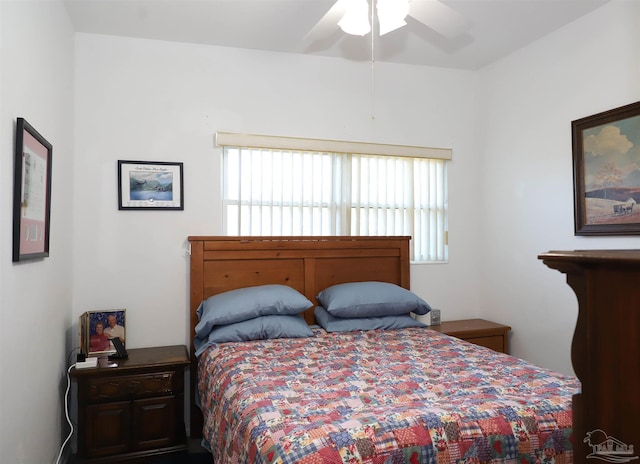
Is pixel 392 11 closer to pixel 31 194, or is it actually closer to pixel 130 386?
pixel 31 194

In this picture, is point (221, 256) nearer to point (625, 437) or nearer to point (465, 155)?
point (465, 155)

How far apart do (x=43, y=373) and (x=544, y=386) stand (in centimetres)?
228

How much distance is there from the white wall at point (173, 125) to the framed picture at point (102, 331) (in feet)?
0.47

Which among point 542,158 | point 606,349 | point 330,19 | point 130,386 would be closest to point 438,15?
point 330,19

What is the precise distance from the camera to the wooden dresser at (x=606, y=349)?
0.55m

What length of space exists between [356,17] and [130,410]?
8.13 feet

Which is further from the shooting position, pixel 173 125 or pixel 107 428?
pixel 173 125

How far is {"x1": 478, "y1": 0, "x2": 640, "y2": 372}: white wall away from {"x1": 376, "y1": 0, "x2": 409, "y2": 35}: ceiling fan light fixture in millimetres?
1527

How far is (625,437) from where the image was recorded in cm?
55

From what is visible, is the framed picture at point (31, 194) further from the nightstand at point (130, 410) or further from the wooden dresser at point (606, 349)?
the wooden dresser at point (606, 349)

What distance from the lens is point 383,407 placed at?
1.57 meters

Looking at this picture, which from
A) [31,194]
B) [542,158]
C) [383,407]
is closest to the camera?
[383,407]

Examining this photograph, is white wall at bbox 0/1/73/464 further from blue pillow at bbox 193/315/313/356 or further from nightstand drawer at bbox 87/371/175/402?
blue pillow at bbox 193/315/313/356

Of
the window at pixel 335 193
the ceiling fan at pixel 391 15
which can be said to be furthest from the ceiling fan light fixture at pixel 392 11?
the window at pixel 335 193
